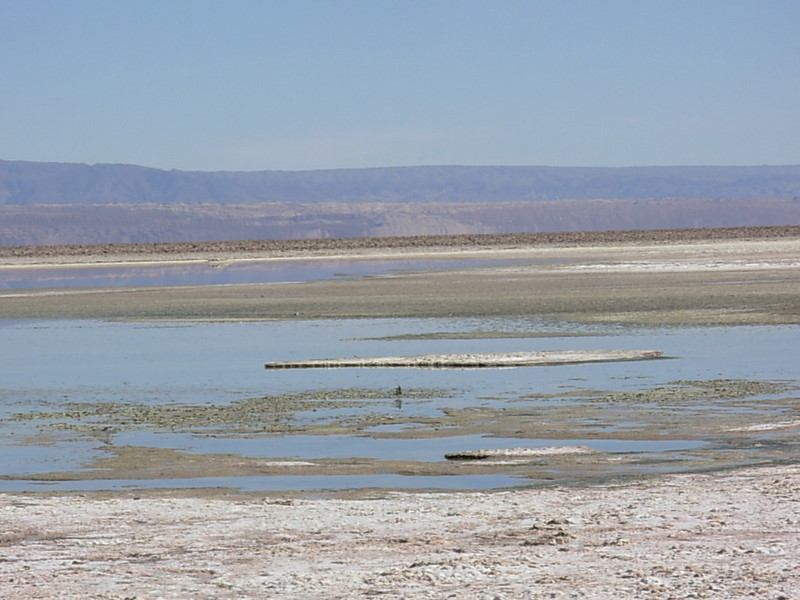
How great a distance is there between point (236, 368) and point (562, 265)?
28362 millimetres

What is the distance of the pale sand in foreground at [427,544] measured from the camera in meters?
6.86

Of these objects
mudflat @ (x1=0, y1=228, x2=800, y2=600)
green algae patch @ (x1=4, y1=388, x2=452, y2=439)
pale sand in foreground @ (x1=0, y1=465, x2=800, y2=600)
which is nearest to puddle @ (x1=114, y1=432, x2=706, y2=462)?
green algae patch @ (x1=4, y1=388, x2=452, y2=439)

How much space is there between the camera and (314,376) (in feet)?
57.1

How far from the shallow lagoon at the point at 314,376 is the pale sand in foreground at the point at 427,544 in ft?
3.83

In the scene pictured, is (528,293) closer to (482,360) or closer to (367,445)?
(482,360)

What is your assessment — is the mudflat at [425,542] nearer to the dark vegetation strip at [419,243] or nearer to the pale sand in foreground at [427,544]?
the pale sand in foreground at [427,544]

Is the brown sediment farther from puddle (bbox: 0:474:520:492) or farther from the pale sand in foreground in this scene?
the pale sand in foreground

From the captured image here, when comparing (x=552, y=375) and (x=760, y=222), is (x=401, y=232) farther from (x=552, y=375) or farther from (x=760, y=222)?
(x=552, y=375)

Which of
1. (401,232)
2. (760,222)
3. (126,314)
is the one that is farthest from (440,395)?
(760,222)

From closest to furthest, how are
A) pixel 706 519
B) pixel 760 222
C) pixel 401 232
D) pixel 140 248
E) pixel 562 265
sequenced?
1. pixel 706 519
2. pixel 562 265
3. pixel 140 248
4. pixel 401 232
5. pixel 760 222

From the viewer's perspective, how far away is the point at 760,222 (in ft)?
652

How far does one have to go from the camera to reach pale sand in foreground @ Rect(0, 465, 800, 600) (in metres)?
6.86

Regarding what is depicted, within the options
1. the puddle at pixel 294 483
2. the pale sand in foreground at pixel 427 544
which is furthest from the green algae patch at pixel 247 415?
the pale sand in foreground at pixel 427 544

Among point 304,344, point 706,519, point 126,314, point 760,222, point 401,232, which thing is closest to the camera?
point 706,519
